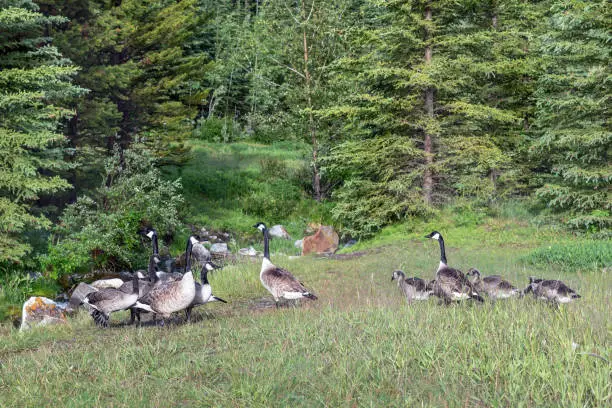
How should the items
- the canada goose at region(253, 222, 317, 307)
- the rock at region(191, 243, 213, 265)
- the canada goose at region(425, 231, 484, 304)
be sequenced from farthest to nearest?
the rock at region(191, 243, 213, 265) → the canada goose at region(253, 222, 317, 307) → the canada goose at region(425, 231, 484, 304)

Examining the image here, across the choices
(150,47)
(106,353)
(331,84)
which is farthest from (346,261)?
(150,47)

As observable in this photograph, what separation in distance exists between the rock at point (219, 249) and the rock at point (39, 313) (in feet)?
Result: 33.7

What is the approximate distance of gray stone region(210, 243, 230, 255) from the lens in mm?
22839

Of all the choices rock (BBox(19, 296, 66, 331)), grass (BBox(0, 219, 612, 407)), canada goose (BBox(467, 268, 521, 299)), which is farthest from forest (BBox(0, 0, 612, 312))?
canada goose (BBox(467, 268, 521, 299))

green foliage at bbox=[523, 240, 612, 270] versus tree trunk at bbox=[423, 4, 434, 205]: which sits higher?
tree trunk at bbox=[423, 4, 434, 205]

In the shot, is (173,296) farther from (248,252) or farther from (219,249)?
(219,249)

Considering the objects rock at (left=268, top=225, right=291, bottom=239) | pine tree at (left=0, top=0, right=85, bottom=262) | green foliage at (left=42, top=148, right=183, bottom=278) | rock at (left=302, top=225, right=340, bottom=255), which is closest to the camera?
pine tree at (left=0, top=0, right=85, bottom=262)

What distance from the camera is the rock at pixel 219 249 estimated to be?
22744 mm

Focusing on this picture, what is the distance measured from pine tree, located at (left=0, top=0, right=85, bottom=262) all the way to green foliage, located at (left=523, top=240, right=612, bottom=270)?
41.5 ft

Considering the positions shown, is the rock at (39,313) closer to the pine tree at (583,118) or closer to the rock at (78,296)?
the rock at (78,296)

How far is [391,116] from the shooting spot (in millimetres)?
20953

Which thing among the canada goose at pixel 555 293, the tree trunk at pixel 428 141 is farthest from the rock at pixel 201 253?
the canada goose at pixel 555 293

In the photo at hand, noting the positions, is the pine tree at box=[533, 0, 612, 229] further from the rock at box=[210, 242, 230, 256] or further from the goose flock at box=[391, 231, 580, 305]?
the rock at box=[210, 242, 230, 256]

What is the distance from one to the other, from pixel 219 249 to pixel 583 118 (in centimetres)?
1469
